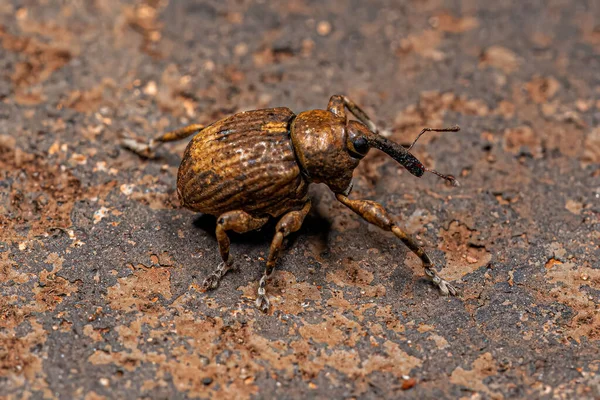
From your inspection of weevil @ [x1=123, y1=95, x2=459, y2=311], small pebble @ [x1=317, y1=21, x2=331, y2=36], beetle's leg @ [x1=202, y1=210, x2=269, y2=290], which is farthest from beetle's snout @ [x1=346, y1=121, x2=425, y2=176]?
small pebble @ [x1=317, y1=21, x2=331, y2=36]

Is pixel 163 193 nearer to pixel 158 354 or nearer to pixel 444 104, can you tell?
pixel 158 354

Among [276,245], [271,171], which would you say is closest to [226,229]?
[276,245]

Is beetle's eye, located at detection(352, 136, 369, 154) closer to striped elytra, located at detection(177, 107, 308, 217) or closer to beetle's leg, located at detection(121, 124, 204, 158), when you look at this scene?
striped elytra, located at detection(177, 107, 308, 217)

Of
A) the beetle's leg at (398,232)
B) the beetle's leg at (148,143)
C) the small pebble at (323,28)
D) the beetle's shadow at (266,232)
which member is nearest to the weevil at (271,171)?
the beetle's leg at (398,232)

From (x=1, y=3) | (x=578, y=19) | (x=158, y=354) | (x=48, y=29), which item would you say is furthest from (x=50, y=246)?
(x=578, y=19)

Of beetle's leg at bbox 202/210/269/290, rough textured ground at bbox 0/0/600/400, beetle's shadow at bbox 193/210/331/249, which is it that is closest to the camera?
rough textured ground at bbox 0/0/600/400

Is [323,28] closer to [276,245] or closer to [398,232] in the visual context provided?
[398,232]
